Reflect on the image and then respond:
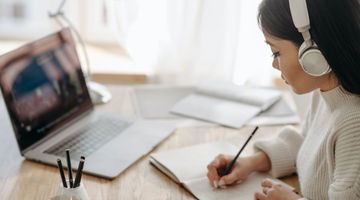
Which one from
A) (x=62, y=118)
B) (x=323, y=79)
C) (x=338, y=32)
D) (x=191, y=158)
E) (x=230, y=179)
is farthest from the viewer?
(x=62, y=118)

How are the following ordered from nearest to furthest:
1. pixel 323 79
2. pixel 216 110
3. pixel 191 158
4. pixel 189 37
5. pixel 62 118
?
pixel 323 79
pixel 191 158
pixel 62 118
pixel 216 110
pixel 189 37

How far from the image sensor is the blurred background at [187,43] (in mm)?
2268

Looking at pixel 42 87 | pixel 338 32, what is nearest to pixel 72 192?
pixel 42 87

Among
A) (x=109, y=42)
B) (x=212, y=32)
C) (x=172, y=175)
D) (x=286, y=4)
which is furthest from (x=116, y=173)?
(x=109, y=42)

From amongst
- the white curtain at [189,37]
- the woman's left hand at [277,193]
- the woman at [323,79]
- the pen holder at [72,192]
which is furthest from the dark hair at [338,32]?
the white curtain at [189,37]

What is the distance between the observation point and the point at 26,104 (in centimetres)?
150

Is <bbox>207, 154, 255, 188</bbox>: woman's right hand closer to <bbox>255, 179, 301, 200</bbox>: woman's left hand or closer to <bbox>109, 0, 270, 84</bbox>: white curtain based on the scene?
<bbox>255, 179, 301, 200</bbox>: woman's left hand

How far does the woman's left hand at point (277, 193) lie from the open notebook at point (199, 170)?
5 cm

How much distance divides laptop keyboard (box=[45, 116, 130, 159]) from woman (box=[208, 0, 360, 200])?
0.33m

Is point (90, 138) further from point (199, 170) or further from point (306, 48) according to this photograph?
point (306, 48)

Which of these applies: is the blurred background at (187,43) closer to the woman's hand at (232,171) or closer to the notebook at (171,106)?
the notebook at (171,106)

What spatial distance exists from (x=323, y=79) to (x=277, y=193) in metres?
0.26

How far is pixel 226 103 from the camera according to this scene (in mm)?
1890

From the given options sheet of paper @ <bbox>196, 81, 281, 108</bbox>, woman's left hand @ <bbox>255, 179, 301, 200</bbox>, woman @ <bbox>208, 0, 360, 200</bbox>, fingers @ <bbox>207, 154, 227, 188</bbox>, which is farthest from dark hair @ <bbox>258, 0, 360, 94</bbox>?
sheet of paper @ <bbox>196, 81, 281, 108</bbox>
